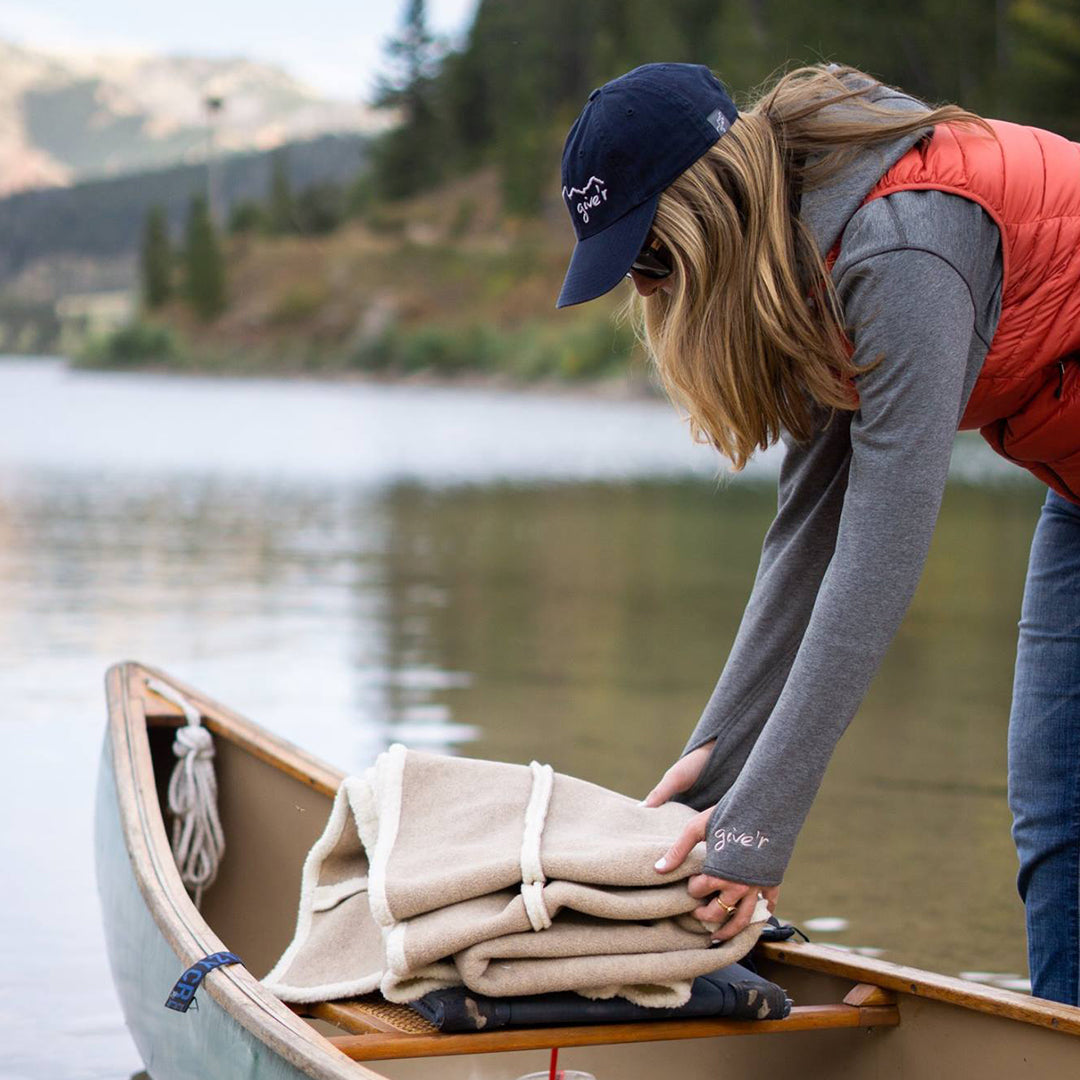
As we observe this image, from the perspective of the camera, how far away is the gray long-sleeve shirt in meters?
1.70

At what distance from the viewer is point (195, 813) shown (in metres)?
3.32

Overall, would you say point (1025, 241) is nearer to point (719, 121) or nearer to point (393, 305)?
point (719, 121)

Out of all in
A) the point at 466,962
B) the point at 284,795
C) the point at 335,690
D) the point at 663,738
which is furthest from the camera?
the point at 335,690

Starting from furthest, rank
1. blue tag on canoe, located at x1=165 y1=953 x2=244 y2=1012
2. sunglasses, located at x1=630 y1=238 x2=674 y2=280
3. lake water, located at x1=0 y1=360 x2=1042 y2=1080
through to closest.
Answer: lake water, located at x1=0 y1=360 x2=1042 y2=1080, blue tag on canoe, located at x1=165 y1=953 x2=244 y2=1012, sunglasses, located at x1=630 y1=238 x2=674 y2=280

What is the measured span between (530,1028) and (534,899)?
197mm

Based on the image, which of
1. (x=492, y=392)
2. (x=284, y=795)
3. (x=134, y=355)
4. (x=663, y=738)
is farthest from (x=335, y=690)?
(x=134, y=355)

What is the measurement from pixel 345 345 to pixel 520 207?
995 cm

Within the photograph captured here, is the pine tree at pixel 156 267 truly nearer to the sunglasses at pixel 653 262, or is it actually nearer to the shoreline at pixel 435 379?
the shoreline at pixel 435 379

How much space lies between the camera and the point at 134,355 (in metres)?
72.9

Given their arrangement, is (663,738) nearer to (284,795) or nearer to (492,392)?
(284,795)

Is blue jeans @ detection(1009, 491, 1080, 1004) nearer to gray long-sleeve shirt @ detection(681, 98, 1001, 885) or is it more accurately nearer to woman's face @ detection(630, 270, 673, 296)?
gray long-sleeve shirt @ detection(681, 98, 1001, 885)

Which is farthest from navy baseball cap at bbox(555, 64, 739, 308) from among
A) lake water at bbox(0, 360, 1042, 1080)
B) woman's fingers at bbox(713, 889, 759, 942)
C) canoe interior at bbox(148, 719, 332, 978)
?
lake water at bbox(0, 360, 1042, 1080)

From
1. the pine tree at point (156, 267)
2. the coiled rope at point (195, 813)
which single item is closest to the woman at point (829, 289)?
the coiled rope at point (195, 813)

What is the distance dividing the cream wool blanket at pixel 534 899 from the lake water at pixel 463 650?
1.35 metres
